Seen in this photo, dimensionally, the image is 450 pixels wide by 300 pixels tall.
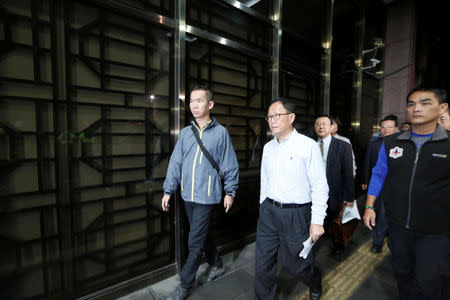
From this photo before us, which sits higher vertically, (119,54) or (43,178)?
(119,54)

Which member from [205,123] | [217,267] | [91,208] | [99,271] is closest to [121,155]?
[91,208]

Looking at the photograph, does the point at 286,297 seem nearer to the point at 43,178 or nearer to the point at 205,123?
the point at 205,123

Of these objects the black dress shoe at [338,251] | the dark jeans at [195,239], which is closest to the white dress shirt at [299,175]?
the dark jeans at [195,239]

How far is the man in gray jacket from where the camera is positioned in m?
2.32

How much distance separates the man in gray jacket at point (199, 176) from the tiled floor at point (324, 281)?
38 cm

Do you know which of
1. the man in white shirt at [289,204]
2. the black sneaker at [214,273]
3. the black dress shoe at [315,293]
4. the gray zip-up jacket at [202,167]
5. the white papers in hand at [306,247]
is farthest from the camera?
the black sneaker at [214,273]

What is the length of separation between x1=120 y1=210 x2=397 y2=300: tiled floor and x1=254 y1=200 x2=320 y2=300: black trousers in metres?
0.54

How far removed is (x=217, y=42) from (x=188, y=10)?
0.56 m

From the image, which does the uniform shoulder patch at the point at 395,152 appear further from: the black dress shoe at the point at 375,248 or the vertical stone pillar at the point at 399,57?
the vertical stone pillar at the point at 399,57

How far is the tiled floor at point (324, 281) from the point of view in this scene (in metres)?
2.42

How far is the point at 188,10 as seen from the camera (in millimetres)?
2879

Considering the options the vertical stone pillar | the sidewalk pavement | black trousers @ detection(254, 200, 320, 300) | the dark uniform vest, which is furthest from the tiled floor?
the vertical stone pillar

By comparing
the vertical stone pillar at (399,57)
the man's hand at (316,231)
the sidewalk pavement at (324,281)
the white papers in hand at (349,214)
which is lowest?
the sidewalk pavement at (324,281)

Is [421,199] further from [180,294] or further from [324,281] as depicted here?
→ [180,294]
